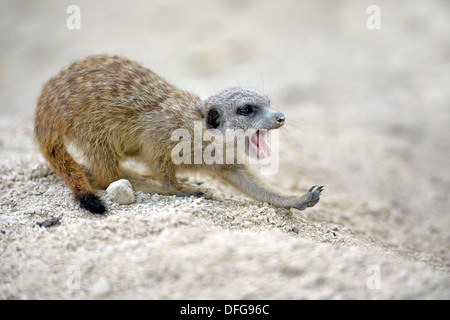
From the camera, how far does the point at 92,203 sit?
266 centimetres

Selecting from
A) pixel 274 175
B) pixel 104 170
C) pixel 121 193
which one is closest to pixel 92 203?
pixel 121 193

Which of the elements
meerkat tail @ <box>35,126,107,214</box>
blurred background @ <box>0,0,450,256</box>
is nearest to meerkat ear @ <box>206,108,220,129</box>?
meerkat tail @ <box>35,126,107,214</box>

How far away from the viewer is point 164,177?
320cm

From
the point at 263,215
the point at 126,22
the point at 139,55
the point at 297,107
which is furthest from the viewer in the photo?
the point at 126,22

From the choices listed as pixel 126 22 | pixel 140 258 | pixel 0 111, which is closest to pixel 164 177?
pixel 140 258

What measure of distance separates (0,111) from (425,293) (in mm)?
6644

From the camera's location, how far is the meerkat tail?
111 inches

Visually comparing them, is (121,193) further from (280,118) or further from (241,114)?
(280,118)

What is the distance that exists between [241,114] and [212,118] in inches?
8.5

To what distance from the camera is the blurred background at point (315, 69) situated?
4.82 metres

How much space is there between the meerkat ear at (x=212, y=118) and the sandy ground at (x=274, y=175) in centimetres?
53

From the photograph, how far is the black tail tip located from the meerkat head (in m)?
0.96

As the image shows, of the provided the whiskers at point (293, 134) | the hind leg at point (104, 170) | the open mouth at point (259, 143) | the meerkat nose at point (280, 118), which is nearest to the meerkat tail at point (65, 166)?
A: the hind leg at point (104, 170)
